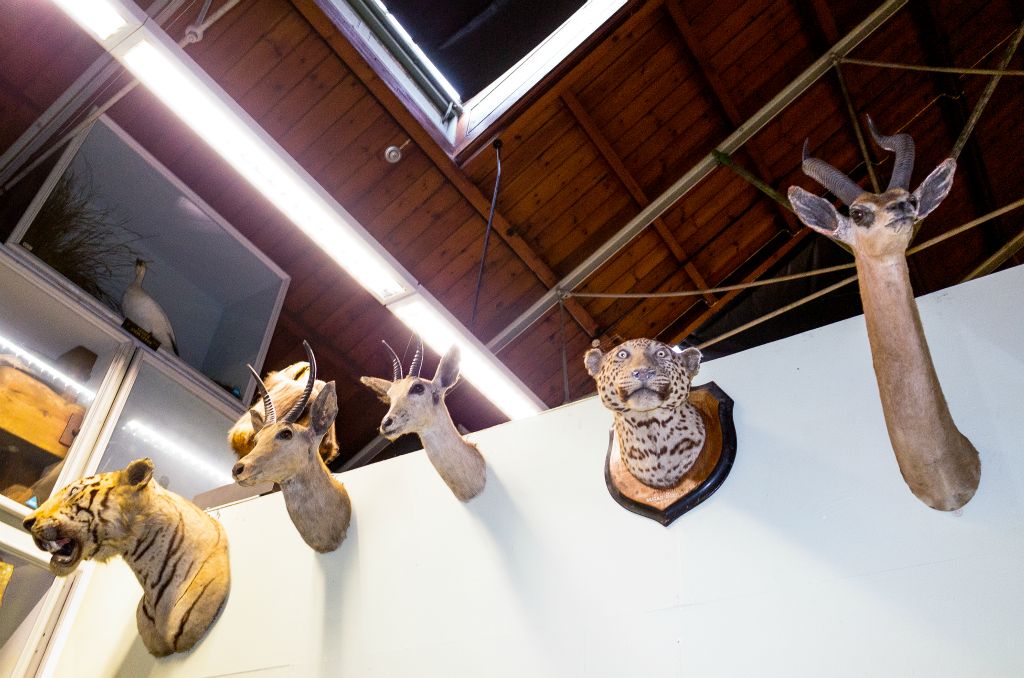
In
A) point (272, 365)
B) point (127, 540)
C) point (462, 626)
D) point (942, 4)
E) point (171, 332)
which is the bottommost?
point (462, 626)

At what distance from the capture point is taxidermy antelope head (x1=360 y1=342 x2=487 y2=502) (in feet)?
7.77

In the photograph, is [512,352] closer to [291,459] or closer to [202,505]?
[202,505]

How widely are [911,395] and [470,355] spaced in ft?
6.36

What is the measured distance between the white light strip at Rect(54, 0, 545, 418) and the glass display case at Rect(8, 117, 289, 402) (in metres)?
1.07

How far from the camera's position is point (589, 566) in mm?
Answer: 2203

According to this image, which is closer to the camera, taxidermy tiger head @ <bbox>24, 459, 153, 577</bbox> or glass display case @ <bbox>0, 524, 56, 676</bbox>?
taxidermy tiger head @ <bbox>24, 459, 153, 577</bbox>

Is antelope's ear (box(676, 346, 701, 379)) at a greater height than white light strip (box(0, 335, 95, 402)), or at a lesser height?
lesser

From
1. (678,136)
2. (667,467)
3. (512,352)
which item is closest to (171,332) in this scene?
(512,352)

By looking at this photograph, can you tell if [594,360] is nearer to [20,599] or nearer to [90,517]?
[90,517]

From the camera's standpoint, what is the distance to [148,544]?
2.66 m

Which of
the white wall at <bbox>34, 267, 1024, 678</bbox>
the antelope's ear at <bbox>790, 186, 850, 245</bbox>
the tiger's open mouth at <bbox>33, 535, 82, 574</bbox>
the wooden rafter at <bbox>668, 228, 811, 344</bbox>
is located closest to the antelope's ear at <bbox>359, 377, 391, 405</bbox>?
the white wall at <bbox>34, 267, 1024, 678</bbox>

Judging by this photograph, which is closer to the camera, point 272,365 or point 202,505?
point 202,505

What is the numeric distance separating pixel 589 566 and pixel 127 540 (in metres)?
1.45

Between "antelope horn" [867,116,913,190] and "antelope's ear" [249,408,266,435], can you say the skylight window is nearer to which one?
"antelope's ear" [249,408,266,435]
